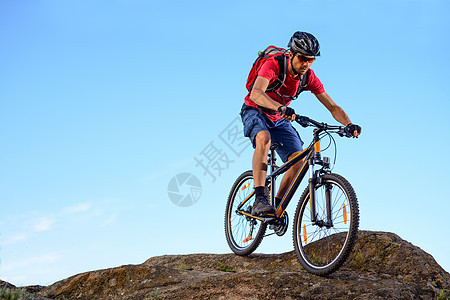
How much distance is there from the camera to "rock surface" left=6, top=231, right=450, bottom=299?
592 centimetres

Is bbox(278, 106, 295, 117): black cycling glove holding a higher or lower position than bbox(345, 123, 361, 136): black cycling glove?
higher

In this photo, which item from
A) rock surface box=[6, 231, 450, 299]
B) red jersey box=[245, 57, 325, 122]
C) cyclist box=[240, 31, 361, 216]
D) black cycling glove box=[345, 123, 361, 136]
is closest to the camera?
rock surface box=[6, 231, 450, 299]

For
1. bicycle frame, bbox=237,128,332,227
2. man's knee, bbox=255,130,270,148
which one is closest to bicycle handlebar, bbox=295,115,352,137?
bicycle frame, bbox=237,128,332,227

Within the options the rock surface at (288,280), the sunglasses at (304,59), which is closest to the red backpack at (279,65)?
the sunglasses at (304,59)

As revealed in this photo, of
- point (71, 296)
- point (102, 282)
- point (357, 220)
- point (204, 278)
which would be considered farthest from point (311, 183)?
point (71, 296)

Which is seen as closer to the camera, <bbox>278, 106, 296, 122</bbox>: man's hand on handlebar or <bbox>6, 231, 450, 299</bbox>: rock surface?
<bbox>6, 231, 450, 299</bbox>: rock surface

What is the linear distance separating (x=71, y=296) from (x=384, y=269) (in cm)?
471

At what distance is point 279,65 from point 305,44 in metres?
0.58

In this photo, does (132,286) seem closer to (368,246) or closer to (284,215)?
(284,215)

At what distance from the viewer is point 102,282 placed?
23.3 feet

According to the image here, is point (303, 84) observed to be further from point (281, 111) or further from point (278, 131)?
point (281, 111)

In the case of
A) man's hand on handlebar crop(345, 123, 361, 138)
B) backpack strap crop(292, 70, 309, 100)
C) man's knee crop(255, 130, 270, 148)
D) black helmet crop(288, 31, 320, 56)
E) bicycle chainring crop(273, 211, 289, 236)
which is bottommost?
bicycle chainring crop(273, 211, 289, 236)

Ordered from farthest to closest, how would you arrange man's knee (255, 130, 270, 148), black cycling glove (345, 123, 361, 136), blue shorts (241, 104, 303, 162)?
blue shorts (241, 104, 303, 162)
man's knee (255, 130, 270, 148)
black cycling glove (345, 123, 361, 136)

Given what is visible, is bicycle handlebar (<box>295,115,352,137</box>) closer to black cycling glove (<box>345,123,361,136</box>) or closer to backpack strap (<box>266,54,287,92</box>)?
black cycling glove (<box>345,123,361,136</box>)
